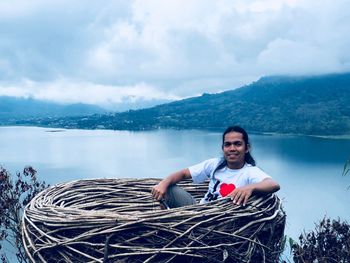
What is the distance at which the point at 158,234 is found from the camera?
5.07ft

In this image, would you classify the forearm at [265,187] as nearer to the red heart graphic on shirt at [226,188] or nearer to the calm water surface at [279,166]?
the red heart graphic on shirt at [226,188]

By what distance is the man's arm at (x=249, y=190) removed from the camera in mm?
1647

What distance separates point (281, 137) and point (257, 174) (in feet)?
152

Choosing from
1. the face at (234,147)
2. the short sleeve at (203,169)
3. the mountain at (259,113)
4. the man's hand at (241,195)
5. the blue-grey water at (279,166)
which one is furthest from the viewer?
the mountain at (259,113)

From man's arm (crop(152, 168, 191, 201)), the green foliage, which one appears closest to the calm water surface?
the green foliage

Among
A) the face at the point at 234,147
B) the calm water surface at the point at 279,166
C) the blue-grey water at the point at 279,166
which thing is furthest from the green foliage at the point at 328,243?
the blue-grey water at the point at 279,166

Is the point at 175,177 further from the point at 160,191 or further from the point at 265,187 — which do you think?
the point at 265,187

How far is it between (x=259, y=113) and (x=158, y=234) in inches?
2357

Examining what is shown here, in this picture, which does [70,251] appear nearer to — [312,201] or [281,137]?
[312,201]

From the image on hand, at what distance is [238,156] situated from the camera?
2.08 m

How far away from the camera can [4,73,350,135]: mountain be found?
52375 millimetres

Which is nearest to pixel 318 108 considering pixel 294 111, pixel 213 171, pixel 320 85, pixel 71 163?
pixel 294 111

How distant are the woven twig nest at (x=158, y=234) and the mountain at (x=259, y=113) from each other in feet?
152

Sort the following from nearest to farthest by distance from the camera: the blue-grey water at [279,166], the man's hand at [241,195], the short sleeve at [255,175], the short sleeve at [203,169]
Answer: the man's hand at [241,195], the short sleeve at [255,175], the short sleeve at [203,169], the blue-grey water at [279,166]
